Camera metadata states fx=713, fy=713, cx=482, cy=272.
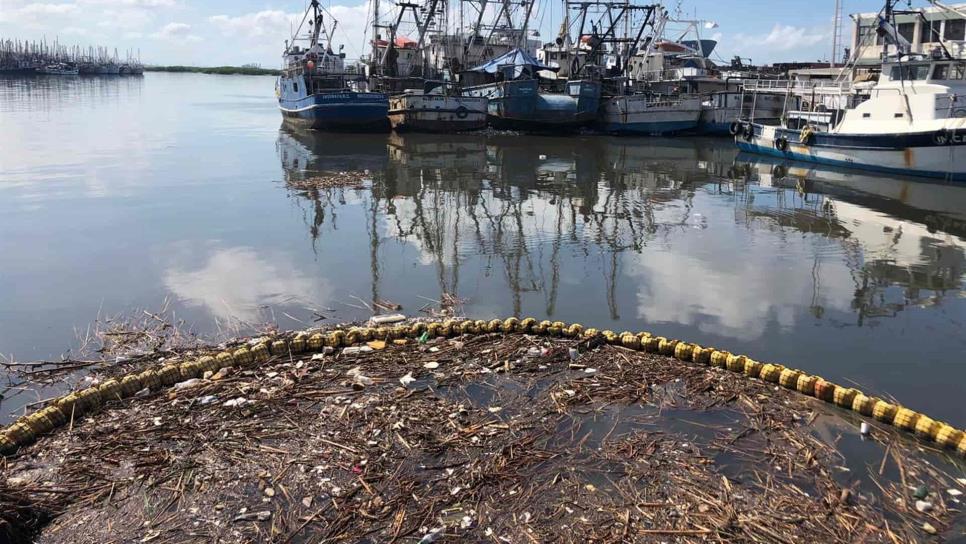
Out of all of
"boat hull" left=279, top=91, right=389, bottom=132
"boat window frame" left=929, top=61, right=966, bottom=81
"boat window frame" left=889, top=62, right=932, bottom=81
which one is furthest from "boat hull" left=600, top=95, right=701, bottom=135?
"boat window frame" left=929, top=61, right=966, bottom=81

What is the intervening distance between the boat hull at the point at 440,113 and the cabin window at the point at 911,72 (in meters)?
16.0

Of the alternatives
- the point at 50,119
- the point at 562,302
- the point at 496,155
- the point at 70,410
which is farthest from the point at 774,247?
the point at 50,119

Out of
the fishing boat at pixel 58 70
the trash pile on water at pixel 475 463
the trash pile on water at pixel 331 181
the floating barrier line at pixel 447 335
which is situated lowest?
the trash pile on water at pixel 475 463

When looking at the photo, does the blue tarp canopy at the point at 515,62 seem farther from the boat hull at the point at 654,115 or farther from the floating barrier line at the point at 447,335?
the floating barrier line at the point at 447,335

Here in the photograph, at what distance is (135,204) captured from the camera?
13609 mm

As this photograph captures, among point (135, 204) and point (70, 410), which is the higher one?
point (135, 204)

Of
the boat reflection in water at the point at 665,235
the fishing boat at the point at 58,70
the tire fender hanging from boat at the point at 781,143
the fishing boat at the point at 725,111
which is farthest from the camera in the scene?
the fishing boat at the point at 58,70

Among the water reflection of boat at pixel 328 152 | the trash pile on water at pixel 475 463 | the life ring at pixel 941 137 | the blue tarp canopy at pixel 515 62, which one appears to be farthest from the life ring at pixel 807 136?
the trash pile on water at pixel 475 463

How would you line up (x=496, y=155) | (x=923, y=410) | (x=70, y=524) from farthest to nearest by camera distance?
(x=496, y=155) → (x=923, y=410) → (x=70, y=524)

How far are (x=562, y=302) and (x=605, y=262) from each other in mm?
1961

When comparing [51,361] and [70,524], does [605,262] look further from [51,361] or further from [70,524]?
[70,524]

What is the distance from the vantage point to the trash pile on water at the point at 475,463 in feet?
13.0

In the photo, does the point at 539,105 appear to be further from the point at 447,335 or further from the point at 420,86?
the point at 447,335

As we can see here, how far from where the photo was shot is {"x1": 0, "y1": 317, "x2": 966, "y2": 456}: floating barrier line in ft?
16.3
